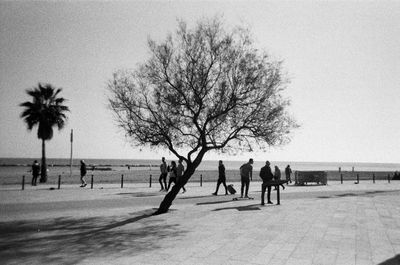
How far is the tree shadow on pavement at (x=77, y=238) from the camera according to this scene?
263 inches

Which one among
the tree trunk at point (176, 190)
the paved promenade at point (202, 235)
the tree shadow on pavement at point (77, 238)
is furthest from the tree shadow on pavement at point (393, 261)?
the tree trunk at point (176, 190)

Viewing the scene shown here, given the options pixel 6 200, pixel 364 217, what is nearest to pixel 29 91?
pixel 6 200

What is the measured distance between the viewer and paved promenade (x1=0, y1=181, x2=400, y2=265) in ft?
21.4

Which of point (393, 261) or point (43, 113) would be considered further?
point (43, 113)

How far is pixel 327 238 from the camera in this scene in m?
8.19

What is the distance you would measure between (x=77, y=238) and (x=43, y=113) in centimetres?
2639

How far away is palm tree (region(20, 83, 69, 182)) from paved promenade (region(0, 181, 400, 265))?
60.2 ft

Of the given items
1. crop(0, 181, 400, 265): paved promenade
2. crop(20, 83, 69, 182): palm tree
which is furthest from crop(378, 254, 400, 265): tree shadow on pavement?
crop(20, 83, 69, 182): palm tree

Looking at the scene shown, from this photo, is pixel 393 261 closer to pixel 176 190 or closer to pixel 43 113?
pixel 176 190

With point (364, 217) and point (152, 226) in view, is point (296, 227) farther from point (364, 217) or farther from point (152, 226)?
point (152, 226)

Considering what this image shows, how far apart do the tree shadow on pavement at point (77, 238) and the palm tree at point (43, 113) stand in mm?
21880

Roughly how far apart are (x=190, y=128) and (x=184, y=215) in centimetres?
349

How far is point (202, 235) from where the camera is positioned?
8578 millimetres

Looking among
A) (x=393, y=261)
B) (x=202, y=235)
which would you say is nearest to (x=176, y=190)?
(x=202, y=235)
